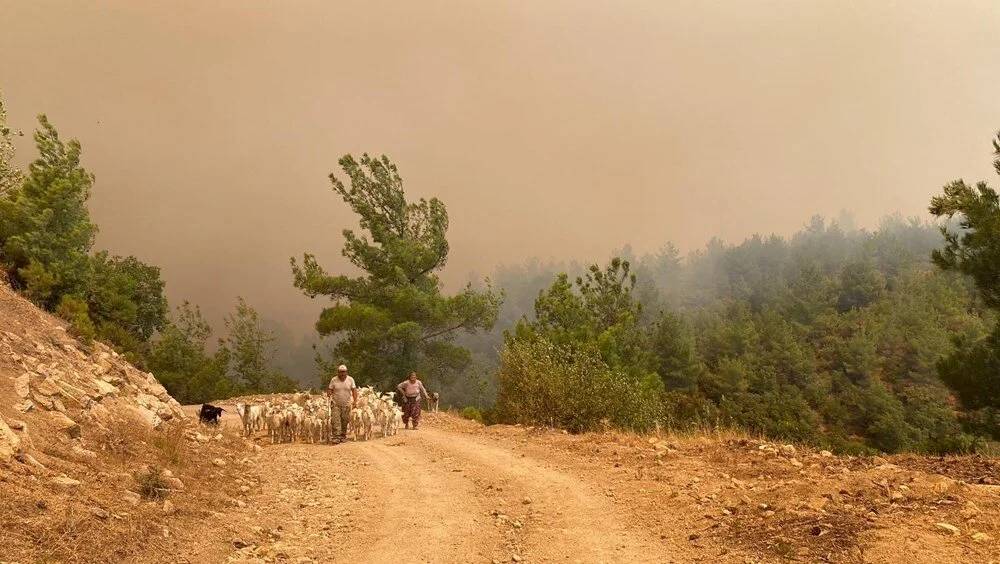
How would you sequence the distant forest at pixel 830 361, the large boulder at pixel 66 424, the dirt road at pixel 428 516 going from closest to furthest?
the dirt road at pixel 428 516 < the large boulder at pixel 66 424 < the distant forest at pixel 830 361

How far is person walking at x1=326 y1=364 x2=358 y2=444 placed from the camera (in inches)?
723

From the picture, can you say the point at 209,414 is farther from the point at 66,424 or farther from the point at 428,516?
the point at 428,516

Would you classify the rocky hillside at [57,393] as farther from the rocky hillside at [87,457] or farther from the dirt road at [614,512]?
the dirt road at [614,512]

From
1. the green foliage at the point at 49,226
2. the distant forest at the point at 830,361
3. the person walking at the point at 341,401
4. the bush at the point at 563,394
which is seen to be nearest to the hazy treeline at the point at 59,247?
the green foliage at the point at 49,226

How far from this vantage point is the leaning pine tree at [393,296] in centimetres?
3806

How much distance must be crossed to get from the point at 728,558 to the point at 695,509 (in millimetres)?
1916

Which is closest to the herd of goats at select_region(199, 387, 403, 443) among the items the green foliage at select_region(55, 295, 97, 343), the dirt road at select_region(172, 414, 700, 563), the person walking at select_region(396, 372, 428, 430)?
the person walking at select_region(396, 372, 428, 430)

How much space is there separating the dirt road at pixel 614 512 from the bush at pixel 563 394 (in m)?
7.19

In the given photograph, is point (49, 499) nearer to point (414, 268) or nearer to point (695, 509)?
point (695, 509)

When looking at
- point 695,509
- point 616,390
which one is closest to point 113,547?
point 695,509

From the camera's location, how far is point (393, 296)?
3859 cm

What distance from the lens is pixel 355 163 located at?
41.7 metres

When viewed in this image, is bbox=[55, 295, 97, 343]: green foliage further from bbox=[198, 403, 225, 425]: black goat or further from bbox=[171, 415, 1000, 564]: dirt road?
bbox=[171, 415, 1000, 564]: dirt road

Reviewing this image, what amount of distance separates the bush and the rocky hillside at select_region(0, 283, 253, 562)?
396 inches
